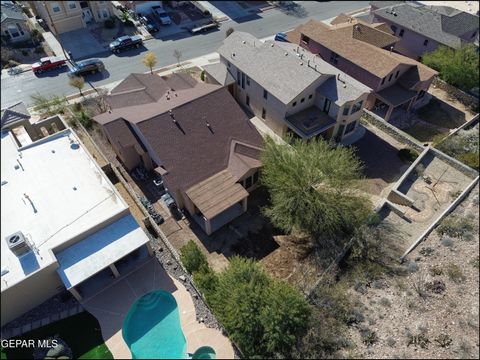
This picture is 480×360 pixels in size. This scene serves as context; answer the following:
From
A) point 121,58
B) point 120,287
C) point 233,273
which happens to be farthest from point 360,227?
point 121,58

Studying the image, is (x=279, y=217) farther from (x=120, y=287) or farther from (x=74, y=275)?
(x=74, y=275)

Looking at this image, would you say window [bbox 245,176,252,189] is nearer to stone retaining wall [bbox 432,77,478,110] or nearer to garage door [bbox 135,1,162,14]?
stone retaining wall [bbox 432,77,478,110]

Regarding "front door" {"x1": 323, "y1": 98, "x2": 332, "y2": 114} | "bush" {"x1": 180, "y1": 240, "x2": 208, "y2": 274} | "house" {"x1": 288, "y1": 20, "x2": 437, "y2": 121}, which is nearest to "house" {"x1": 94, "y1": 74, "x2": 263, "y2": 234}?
"bush" {"x1": 180, "y1": 240, "x2": 208, "y2": 274}

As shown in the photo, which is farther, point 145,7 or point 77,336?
point 145,7

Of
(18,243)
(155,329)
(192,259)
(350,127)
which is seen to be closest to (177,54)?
(350,127)

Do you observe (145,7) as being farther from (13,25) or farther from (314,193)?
(314,193)

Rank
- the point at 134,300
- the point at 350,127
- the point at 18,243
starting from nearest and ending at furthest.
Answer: the point at 18,243, the point at 134,300, the point at 350,127

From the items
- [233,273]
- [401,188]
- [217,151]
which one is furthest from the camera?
[401,188]
